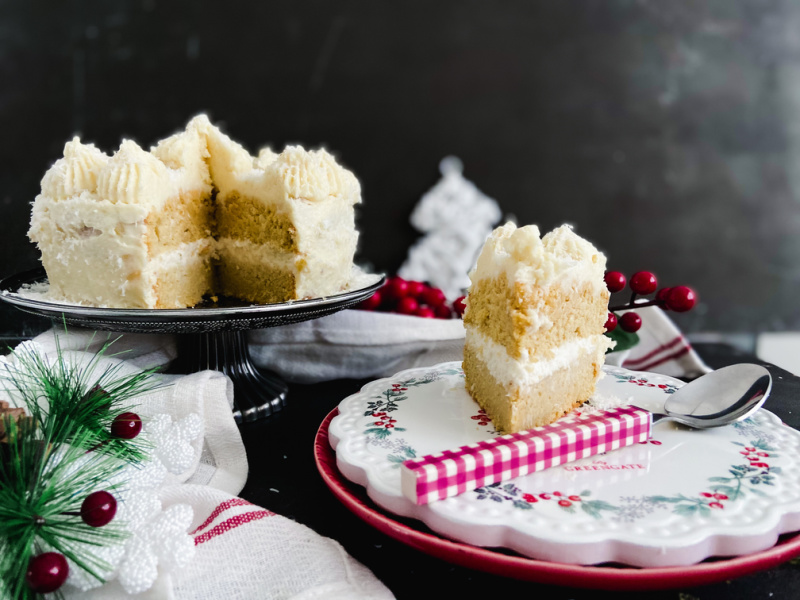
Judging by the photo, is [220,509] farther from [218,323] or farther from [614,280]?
[614,280]

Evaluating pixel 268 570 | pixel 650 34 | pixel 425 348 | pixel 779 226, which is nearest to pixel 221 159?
pixel 425 348

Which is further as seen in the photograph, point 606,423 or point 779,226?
point 779,226

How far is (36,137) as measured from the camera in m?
A: 2.46

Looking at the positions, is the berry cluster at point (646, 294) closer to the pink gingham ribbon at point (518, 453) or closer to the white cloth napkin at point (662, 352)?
the white cloth napkin at point (662, 352)

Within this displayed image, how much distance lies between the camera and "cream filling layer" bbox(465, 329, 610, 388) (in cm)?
118

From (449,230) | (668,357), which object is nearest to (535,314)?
(668,357)

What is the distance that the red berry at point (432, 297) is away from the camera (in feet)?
6.56

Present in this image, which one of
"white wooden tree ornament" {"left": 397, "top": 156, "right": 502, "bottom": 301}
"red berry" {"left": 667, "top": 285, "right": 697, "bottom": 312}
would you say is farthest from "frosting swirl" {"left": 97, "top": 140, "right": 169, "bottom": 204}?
"white wooden tree ornament" {"left": 397, "top": 156, "right": 502, "bottom": 301}

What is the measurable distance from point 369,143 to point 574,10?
100cm

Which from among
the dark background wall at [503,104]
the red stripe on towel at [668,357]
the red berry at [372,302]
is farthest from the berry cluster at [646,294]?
the dark background wall at [503,104]

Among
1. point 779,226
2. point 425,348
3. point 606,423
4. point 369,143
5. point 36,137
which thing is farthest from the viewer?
point 779,226

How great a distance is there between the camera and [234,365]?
1618 millimetres

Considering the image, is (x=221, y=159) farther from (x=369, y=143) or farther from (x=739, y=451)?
(x=739, y=451)

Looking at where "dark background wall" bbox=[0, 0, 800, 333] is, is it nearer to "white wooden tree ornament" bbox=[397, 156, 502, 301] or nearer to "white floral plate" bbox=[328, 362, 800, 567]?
"white wooden tree ornament" bbox=[397, 156, 502, 301]
